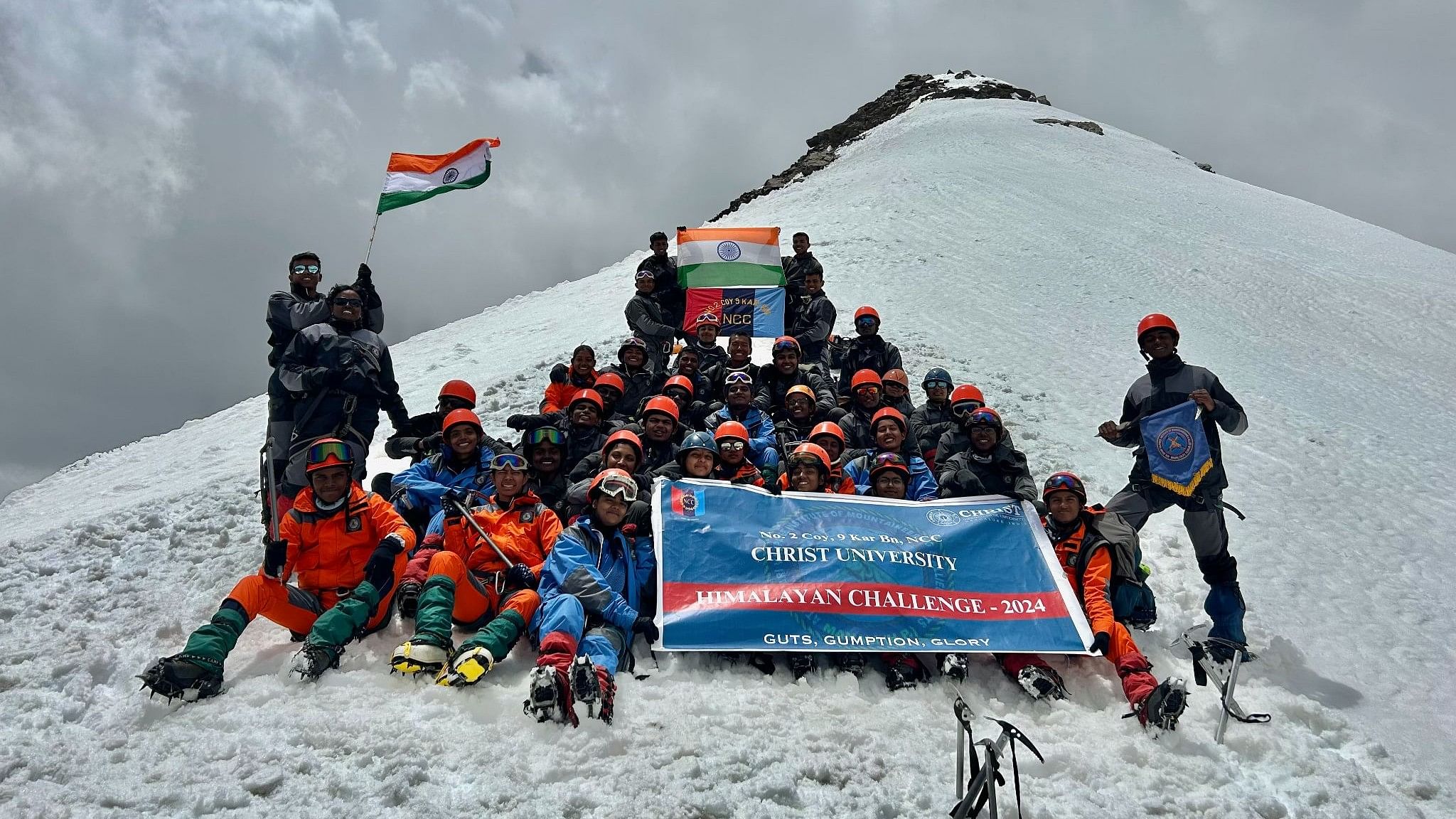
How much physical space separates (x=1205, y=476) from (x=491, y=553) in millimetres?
4338

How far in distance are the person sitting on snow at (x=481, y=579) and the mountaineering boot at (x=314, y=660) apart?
31 cm

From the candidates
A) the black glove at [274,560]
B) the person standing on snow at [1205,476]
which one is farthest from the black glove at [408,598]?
the person standing on snow at [1205,476]

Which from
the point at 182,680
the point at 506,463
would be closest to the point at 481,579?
the point at 506,463

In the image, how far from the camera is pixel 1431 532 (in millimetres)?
6258

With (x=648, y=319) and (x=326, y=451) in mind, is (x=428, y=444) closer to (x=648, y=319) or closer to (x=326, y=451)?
(x=326, y=451)

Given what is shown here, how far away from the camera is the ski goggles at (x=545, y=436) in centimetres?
575

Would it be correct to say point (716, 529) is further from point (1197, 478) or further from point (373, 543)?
point (1197, 478)

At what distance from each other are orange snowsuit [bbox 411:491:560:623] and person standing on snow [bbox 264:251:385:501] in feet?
5.82

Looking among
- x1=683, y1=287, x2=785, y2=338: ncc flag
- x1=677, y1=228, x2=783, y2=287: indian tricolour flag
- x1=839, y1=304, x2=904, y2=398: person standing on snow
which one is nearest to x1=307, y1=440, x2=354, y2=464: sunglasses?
x1=839, y1=304, x2=904, y2=398: person standing on snow

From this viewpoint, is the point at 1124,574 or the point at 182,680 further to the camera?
the point at 1124,574

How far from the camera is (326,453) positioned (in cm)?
427

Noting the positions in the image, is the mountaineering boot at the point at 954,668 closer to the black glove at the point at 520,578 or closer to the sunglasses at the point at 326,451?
the black glove at the point at 520,578

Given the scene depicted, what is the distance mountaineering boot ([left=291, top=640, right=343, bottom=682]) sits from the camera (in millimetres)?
3580

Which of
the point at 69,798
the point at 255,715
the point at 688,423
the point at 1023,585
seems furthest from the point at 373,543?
the point at 1023,585
